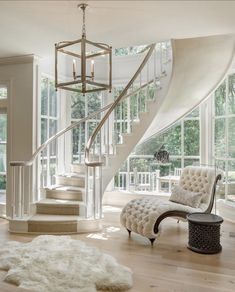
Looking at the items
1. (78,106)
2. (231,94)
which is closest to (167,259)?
(231,94)

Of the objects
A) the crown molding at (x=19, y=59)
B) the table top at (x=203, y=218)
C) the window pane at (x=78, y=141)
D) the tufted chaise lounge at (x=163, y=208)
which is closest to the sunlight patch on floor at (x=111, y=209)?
the window pane at (x=78, y=141)

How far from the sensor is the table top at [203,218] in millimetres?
3676

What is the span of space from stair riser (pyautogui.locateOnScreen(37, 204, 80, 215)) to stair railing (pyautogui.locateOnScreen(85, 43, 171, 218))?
10.3 inches

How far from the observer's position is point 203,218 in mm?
3842

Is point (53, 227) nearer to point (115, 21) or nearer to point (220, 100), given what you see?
point (115, 21)

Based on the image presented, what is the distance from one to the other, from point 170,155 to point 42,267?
→ 402 centimetres

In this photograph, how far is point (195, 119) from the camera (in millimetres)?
6254

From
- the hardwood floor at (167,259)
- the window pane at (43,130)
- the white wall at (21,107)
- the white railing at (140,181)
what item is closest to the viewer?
the hardwood floor at (167,259)

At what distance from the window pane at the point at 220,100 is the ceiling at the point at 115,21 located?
6.18 feet

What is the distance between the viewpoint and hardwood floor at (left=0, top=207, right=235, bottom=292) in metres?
2.84

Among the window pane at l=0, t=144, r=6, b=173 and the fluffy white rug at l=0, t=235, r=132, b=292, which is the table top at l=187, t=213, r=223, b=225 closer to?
the fluffy white rug at l=0, t=235, r=132, b=292

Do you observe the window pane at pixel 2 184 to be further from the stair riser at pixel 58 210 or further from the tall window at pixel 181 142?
the tall window at pixel 181 142

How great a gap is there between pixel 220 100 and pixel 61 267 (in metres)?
4.34

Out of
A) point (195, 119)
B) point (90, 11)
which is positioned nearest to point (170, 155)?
point (195, 119)
